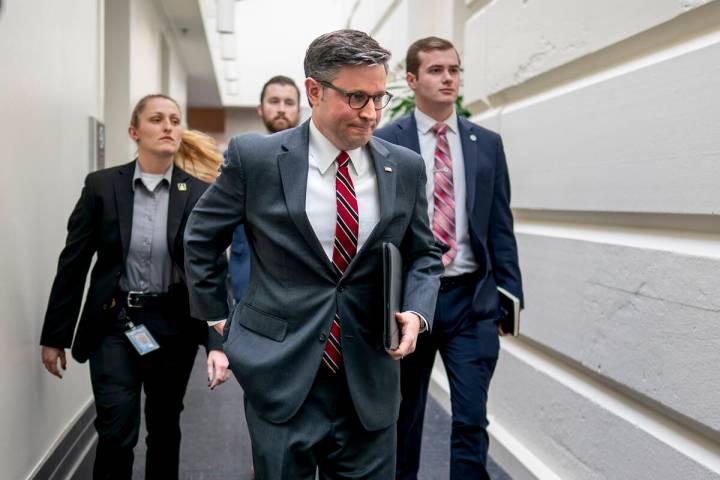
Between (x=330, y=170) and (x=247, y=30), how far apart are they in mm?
16860

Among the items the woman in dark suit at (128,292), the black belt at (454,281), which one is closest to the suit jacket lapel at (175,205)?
the woman in dark suit at (128,292)

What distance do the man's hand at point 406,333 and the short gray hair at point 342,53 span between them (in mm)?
619

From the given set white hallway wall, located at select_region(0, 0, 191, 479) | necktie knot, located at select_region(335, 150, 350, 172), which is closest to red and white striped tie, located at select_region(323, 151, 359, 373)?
necktie knot, located at select_region(335, 150, 350, 172)

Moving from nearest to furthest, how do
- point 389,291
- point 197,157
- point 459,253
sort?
point 389,291 < point 459,253 < point 197,157

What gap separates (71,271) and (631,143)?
7.26 ft

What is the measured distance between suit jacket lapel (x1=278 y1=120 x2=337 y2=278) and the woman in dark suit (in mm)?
1179

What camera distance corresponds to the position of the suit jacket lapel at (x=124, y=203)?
3025 mm

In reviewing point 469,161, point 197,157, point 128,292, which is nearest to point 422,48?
point 469,161

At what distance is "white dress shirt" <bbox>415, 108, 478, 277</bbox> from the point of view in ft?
10.3

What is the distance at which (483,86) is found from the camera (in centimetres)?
470

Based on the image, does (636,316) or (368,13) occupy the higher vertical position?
(368,13)

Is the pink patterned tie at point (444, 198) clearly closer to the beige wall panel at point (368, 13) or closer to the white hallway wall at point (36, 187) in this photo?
the white hallway wall at point (36, 187)

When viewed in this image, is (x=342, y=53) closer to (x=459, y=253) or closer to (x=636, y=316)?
(x=459, y=253)

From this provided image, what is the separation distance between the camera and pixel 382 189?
2023 millimetres
